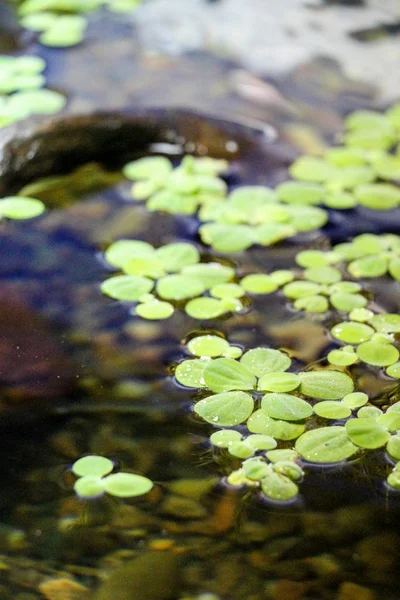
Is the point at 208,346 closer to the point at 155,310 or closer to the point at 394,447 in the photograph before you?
the point at 155,310

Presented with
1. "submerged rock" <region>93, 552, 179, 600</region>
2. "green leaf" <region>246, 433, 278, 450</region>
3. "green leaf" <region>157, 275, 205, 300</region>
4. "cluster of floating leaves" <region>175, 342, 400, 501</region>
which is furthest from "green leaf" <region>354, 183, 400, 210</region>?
"submerged rock" <region>93, 552, 179, 600</region>

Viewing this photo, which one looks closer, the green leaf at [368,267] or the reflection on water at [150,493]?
the reflection on water at [150,493]

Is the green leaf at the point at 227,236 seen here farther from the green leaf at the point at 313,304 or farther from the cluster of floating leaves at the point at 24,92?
the cluster of floating leaves at the point at 24,92

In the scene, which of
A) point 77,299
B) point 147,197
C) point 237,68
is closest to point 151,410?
point 77,299

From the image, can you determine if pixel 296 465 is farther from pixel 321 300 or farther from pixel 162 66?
pixel 162 66

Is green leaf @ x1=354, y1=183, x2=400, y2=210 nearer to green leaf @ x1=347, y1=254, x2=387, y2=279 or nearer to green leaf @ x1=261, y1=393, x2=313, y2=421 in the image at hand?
green leaf @ x1=347, y1=254, x2=387, y2=279

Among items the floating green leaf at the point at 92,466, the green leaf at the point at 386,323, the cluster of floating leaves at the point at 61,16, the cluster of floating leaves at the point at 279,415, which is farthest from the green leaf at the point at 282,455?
the cluster of floating leaves at the point at 61,16
